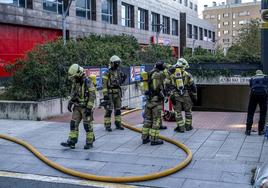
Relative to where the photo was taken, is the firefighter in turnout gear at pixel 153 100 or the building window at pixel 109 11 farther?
the building window at pixel 109 11

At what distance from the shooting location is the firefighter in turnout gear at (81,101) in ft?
28.2

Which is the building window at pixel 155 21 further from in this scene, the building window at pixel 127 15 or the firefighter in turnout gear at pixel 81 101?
the firefighter in turnout gear at pixel 81 101

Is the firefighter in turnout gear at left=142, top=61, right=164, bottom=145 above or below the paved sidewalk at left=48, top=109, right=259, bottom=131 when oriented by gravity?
above

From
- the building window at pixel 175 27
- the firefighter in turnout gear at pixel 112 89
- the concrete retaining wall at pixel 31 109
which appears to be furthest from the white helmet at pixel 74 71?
the building window at pixel 175 27

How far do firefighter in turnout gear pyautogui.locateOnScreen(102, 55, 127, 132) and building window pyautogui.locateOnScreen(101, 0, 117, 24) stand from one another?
88.5 ft

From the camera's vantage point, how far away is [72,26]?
104 feet

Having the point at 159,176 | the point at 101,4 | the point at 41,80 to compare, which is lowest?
the point at 159,176

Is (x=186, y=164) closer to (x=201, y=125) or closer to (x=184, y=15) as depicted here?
(x=201, y=125)

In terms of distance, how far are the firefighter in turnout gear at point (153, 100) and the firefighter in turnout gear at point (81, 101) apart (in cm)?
124

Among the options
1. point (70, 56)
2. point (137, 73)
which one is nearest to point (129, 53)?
point (137, 73)

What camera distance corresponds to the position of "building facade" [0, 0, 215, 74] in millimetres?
25856

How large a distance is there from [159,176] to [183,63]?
439 centimetres

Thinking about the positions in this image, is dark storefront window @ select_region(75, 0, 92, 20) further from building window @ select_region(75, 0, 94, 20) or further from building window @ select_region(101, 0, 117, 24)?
building window @ select_region(101, 0, 117, 24)

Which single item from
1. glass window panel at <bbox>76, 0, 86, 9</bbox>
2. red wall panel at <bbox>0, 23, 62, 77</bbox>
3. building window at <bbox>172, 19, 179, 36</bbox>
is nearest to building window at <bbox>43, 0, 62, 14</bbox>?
red wall panel at <bbox>0, 23, 62, 77</bbox>
